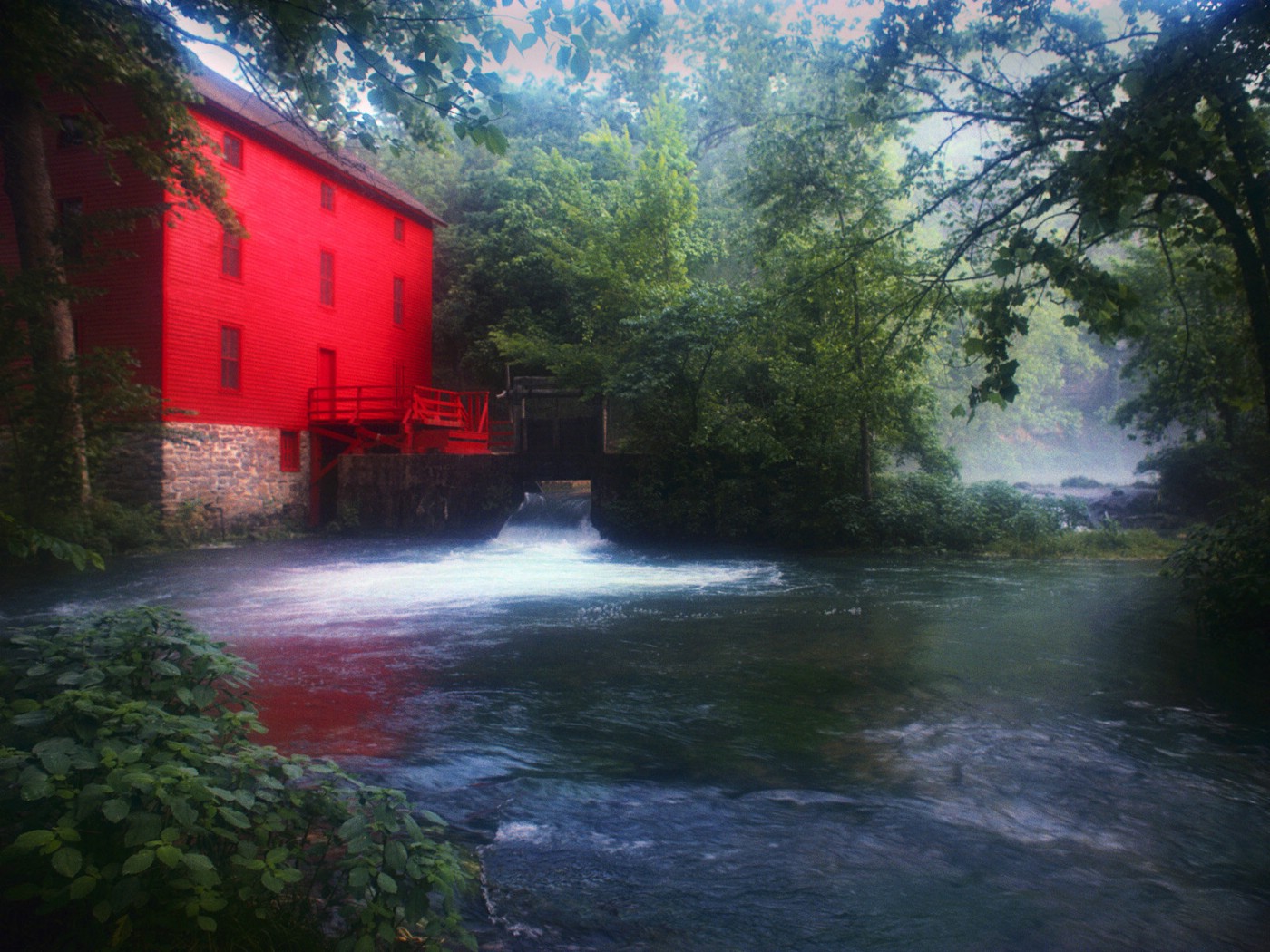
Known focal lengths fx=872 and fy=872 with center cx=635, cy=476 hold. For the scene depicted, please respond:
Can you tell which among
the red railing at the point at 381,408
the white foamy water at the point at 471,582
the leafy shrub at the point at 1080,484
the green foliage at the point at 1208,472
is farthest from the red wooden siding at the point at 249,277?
the leafy shrub at the point at 1080,484

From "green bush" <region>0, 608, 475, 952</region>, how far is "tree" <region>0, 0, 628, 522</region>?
264 centimetres

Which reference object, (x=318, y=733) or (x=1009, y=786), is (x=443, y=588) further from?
(x=1009, y=786)

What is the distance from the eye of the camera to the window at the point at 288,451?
22.3m

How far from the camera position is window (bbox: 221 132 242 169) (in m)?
20.3

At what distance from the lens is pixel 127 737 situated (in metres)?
2.84

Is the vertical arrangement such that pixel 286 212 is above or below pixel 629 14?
above

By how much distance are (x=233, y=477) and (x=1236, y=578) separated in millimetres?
19535

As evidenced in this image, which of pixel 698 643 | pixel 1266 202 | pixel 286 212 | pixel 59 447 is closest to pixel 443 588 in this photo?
pixel 698 643

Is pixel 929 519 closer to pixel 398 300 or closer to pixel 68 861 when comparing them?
pixel 398 300

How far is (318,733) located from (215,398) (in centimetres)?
1657

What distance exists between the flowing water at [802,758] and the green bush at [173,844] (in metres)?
0.81

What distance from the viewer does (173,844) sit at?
2.54 metres

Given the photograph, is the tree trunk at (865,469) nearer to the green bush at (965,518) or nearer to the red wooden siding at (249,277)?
the green bush at (965,518)

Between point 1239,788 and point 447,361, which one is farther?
point 447,361
